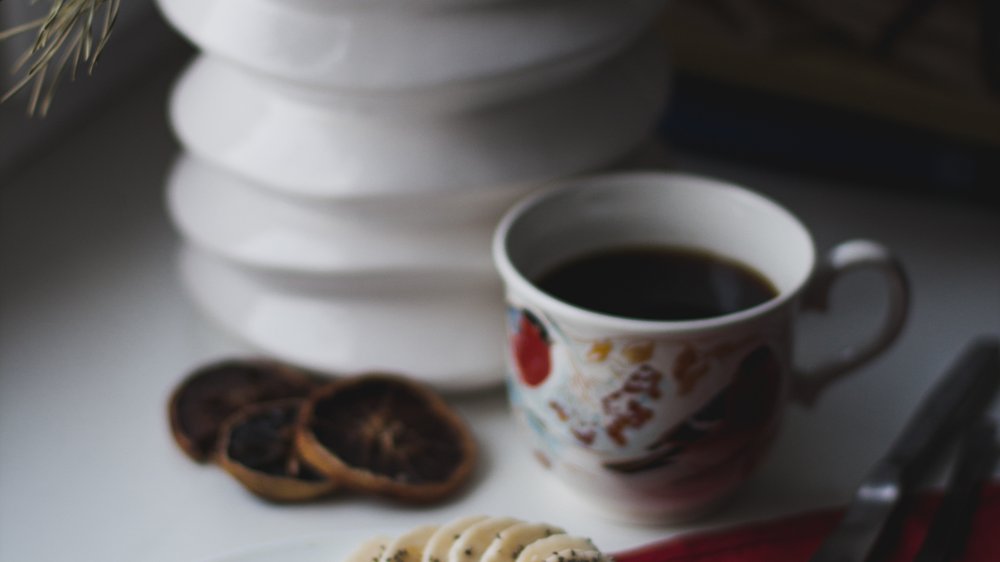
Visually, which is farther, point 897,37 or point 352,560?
point 897,37

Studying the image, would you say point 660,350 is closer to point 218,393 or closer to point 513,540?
point 513,540

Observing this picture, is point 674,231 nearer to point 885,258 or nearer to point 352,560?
point 885,258

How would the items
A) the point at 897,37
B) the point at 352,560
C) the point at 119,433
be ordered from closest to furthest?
the point at 352,560 → the point at 119,433 → the point at 897,37

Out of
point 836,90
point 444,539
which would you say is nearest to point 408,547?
point 444,539

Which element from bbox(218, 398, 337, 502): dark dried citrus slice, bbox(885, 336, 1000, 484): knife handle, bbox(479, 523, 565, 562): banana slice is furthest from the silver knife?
bbox(218, 398, 337, 502): dark dried citrus slice

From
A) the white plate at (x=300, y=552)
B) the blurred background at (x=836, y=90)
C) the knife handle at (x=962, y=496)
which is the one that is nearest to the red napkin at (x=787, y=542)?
the knife handle at (x=962, y=496)

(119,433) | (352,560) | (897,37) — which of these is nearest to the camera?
(352,560)

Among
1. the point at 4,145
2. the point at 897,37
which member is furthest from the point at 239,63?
the point at 897,37
